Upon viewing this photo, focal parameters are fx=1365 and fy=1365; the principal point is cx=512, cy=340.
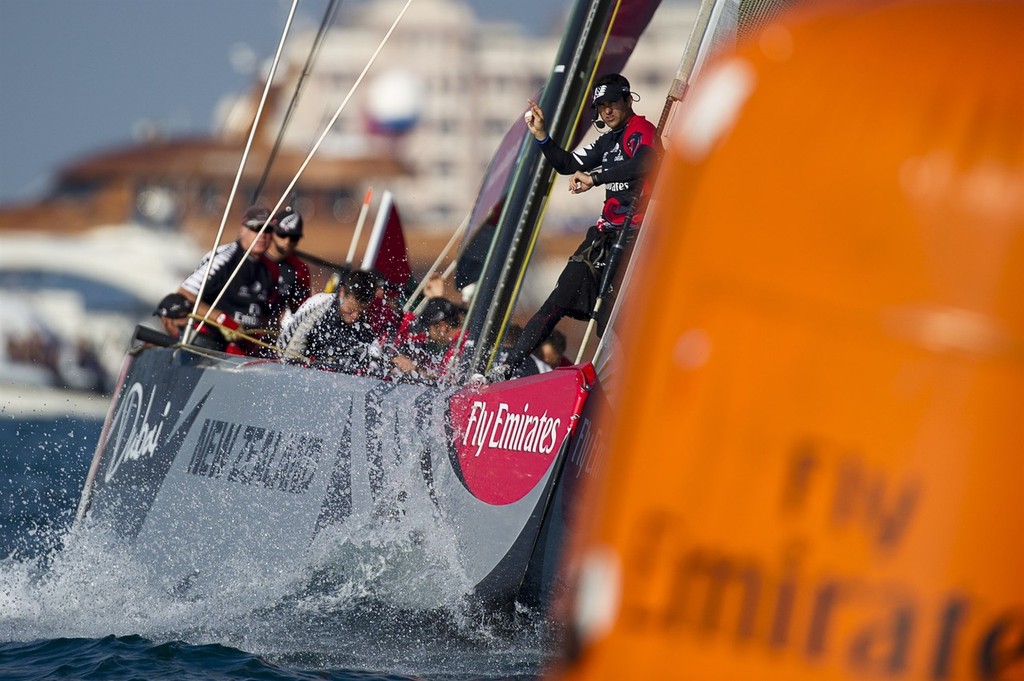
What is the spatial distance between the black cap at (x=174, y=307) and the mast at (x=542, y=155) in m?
A: 1.31

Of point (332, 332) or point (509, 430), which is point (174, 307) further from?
point (509, 430)

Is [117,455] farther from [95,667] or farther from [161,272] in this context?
[161,272]

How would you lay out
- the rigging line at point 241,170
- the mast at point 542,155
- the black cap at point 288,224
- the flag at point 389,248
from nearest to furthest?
1. the rigging line at point 241,170
2. the mast at point 542,155
3. the black cap at point 288,224
4. the flag at point 389,248

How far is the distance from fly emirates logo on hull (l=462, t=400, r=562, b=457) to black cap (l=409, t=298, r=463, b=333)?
5.54 ft

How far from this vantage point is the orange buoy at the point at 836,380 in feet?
4.89

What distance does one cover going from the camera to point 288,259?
6.48 meters

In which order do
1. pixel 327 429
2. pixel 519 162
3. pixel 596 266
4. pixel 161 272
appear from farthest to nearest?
pixel 161 272, pixel 519 162, pixel 596 266, pixel 327 429

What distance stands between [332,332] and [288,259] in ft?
3.29

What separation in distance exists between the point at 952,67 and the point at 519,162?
417 cm

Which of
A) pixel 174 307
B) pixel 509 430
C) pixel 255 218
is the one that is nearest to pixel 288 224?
pixel 255 218

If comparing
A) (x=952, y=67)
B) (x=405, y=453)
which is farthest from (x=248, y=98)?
(x=952, y=67)

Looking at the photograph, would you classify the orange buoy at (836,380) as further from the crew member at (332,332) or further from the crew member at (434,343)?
the crew member at (332,332)

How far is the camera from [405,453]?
4359mm

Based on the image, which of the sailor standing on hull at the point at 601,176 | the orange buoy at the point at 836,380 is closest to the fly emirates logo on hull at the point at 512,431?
the sailor standing on hull at the point at 601,176
